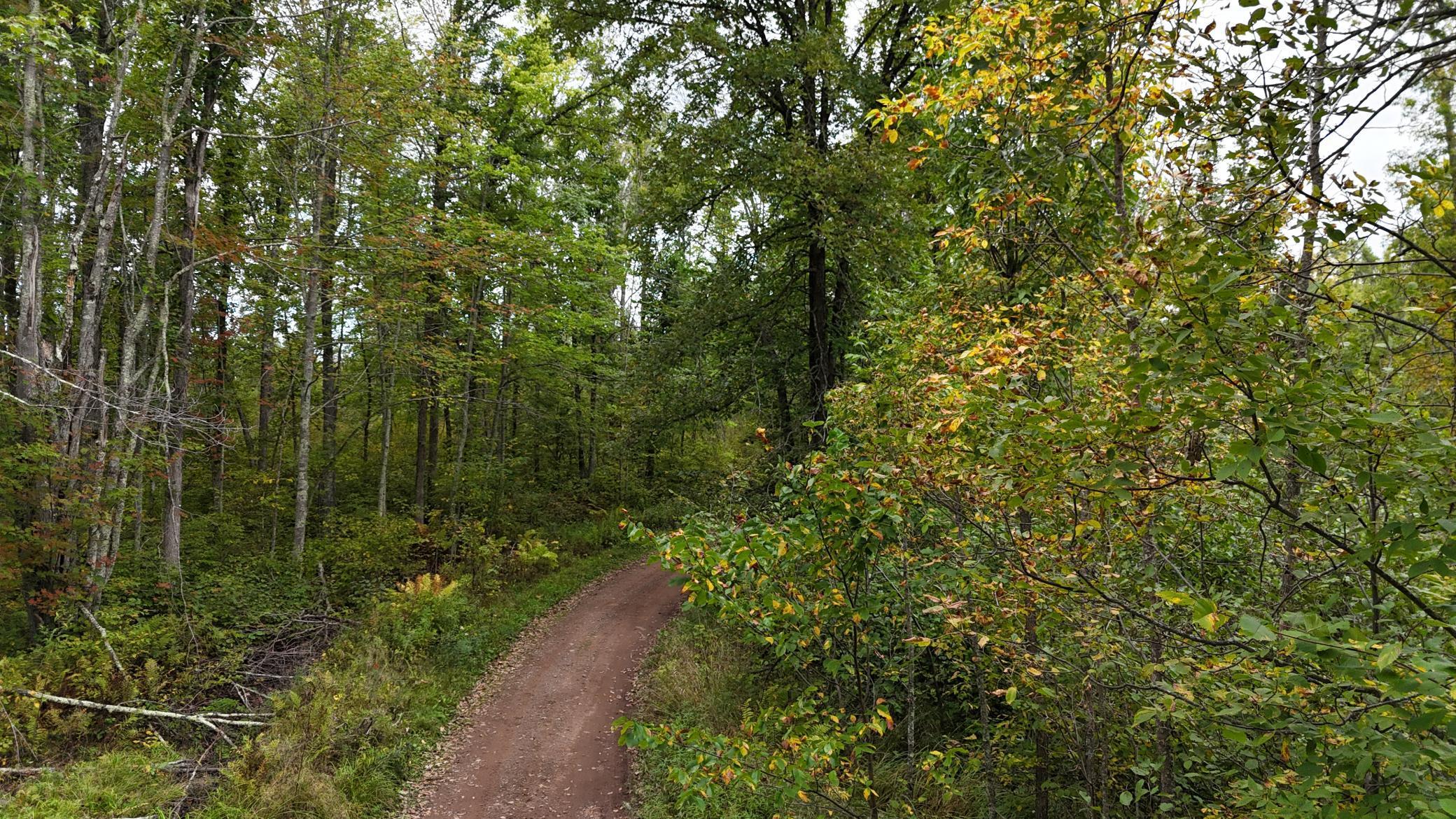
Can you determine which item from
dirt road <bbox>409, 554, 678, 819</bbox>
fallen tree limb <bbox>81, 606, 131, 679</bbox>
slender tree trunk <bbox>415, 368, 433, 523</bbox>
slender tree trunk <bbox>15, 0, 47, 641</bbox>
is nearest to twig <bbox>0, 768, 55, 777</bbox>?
fallen tree limb <bbox>81, 606, 131, 679</bbox>

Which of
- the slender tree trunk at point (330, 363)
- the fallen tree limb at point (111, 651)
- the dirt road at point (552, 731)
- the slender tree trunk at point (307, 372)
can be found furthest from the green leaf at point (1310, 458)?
the slender tree trunk at point (330, 363)

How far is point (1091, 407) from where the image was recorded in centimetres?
335

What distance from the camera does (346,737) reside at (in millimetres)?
8539

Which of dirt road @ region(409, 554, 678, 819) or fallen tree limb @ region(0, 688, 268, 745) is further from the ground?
fallen tree limb @ region(0, 688, 268, 745)

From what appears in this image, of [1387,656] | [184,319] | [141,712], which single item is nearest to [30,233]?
[184,319]

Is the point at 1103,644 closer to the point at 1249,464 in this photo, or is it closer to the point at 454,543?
the point at 1249,464

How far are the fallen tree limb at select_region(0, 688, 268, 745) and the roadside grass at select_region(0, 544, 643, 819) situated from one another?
0.32m

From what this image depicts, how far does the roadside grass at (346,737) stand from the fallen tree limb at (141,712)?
0.32m

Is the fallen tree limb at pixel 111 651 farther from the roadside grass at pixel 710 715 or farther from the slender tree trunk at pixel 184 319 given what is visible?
the roadside grass at pixel 710 715

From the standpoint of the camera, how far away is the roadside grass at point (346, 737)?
6.99m

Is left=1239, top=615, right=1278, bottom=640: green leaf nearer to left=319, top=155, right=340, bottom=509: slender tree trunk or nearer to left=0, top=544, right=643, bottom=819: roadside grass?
left=0, top=544, right=643, bottom=819: roadside grass

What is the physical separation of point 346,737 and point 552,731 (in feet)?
9.22

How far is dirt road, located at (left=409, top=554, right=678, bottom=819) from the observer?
8.15 meters

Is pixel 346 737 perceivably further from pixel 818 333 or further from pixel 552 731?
pixel 818 333
